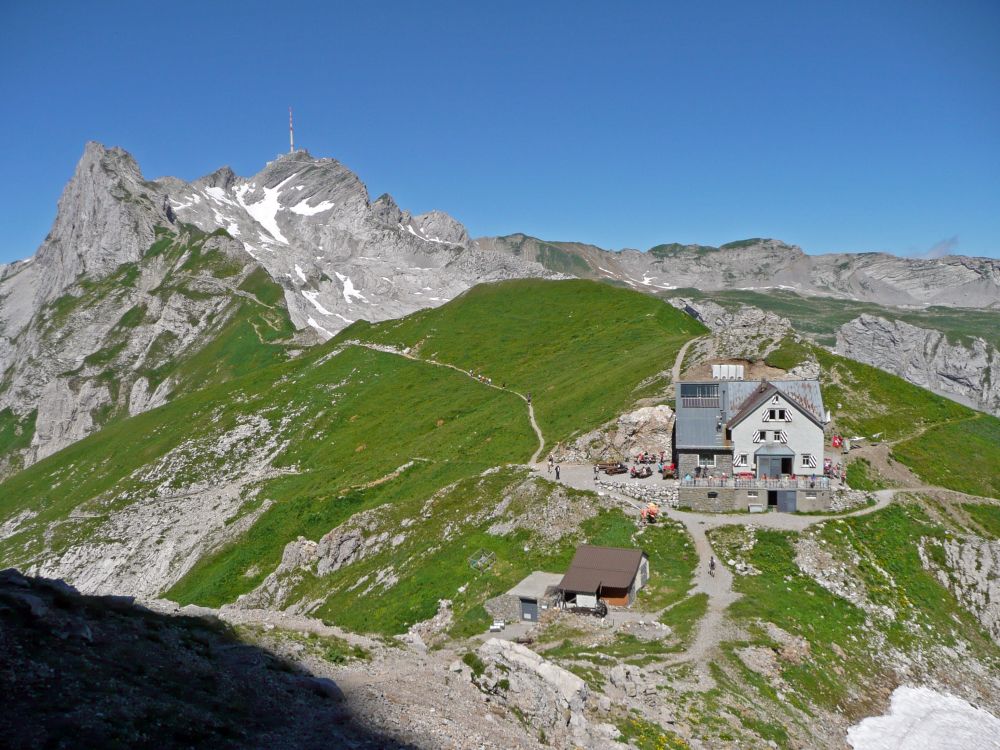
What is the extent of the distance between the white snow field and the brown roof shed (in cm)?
1428

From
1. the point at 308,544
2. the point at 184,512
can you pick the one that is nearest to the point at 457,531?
the point at 308,544

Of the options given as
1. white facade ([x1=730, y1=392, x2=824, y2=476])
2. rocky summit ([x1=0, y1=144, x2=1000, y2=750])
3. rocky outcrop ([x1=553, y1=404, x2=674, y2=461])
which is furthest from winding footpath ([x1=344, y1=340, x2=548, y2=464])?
white facade ([x1=730, y1=392, x2=824, y2=476])

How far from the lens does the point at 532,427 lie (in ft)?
278

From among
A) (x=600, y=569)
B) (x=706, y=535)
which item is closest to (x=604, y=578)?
(x=600, y=569)

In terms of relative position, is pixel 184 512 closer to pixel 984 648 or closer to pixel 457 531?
pixel 457 531

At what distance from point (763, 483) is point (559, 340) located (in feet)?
253

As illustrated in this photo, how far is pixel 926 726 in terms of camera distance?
1315 inches

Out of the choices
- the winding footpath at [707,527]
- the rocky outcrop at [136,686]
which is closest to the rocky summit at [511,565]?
the rocky outcrop at [136,686]

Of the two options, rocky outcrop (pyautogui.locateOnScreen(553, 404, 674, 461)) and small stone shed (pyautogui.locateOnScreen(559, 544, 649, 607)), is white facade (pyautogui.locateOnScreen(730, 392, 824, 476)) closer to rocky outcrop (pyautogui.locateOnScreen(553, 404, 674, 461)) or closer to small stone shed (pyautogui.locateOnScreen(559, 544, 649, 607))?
rocky outcrop (pyautogui.locateOnScreen(553, 404, 674, 461))

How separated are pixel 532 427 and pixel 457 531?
90.4 ft

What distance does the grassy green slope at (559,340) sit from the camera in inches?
3344

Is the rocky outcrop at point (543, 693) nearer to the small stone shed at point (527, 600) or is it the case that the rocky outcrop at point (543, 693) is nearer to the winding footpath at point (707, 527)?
the winding footpath at point (707, 527)

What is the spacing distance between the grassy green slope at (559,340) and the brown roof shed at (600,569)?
31689 millimetres

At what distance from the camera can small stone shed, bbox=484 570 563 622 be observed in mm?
41844
